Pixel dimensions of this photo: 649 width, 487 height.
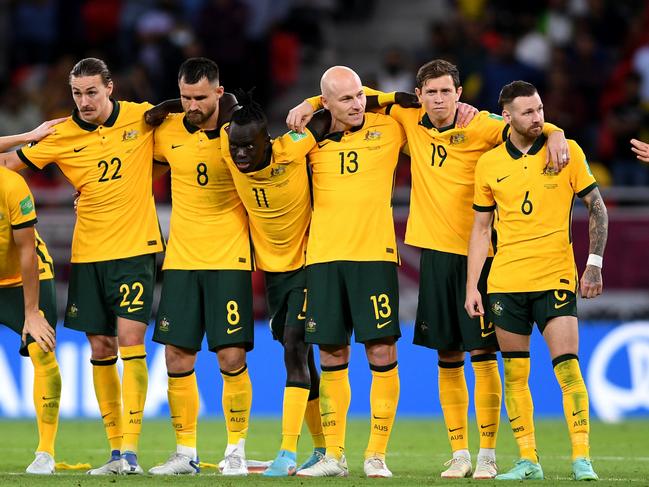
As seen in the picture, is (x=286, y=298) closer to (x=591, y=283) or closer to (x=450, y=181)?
(x=450, y=181)

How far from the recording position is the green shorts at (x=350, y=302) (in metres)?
9.66

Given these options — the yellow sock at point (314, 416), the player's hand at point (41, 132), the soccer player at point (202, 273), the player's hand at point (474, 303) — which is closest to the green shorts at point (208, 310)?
the soccer player at point (202, 273)

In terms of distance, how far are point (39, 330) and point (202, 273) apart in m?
1.19

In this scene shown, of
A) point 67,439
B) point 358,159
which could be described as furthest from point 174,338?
point 67,439

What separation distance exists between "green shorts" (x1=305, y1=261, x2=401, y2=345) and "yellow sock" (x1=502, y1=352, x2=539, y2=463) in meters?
0.82

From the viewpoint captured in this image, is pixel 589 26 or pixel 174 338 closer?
pixel 174 338

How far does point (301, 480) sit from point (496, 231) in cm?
218

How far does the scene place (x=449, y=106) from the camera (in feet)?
32.1

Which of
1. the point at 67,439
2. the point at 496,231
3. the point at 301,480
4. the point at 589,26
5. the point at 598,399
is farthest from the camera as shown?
the point at 589,26

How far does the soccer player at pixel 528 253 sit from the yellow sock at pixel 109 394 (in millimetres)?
2682

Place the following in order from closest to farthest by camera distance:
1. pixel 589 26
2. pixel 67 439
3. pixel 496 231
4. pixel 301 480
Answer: pixel 301 480, pixel 496 231, pixel 67 439, pixel 589 26

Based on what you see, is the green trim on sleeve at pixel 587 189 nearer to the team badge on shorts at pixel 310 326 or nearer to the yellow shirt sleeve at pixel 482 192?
the yellow shirt sleeve at pixel 482 192

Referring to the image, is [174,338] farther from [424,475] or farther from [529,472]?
[529,472]

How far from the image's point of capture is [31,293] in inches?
388
